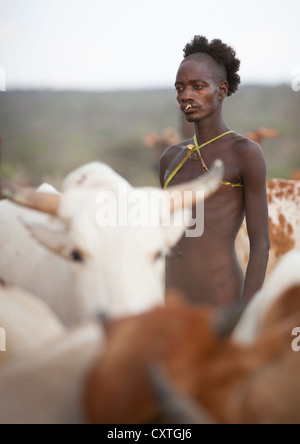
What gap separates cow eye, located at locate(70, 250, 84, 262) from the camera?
2323 mm

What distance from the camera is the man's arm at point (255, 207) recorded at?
10.4 feet

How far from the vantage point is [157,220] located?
2.45 metres

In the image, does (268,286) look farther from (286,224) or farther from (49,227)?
(286,224)

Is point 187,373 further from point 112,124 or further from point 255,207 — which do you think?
point 112,124

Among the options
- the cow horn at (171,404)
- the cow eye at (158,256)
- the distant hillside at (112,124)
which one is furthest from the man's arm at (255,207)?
the distant hillside at (112,124)

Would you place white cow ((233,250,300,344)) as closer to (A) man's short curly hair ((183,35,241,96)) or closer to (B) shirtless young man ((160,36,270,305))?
(B) shirtless young man ((160,36,270,305))

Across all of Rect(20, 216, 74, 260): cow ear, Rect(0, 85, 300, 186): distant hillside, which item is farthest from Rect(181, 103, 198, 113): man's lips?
Rect(0, 85, 300, 186): distant hillside

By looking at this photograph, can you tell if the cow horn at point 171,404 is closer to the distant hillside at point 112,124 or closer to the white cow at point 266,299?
the white cow at point 266,299

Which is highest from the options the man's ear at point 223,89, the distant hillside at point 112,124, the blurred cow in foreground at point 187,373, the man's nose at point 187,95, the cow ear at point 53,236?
the distant hillside at point 112,124

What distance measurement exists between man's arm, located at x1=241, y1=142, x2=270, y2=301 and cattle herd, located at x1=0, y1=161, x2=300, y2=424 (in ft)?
2.32

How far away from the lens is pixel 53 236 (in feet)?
8.30

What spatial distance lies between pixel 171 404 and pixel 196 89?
237 centimetres

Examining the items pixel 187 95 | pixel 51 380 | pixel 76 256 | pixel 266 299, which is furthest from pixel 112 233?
pixel 187 95

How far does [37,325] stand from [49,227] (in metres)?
0.78
